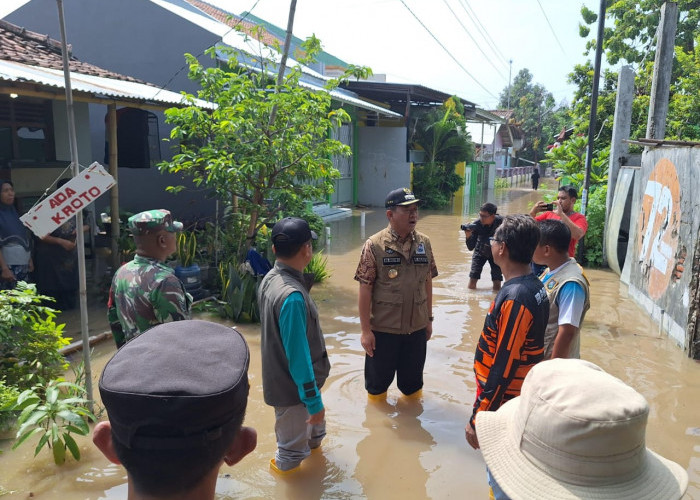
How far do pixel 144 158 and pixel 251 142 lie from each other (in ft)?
9.86

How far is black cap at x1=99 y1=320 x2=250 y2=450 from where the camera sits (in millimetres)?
1102

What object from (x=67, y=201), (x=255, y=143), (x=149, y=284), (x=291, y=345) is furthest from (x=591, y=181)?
(x=149, y=284)

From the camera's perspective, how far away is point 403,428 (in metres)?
4.45

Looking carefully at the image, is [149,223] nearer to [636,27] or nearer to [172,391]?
[172,391]

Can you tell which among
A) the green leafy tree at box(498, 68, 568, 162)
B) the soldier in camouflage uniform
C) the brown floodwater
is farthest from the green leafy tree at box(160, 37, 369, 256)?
the green leafy tree at box(498, 68, 568, 162)

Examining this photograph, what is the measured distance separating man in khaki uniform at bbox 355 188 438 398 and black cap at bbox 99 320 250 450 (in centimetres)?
305

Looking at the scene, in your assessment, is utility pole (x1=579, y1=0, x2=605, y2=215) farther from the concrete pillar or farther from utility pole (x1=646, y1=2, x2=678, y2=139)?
utility pole (x1=646, y1=2, x2=678, y2=139)

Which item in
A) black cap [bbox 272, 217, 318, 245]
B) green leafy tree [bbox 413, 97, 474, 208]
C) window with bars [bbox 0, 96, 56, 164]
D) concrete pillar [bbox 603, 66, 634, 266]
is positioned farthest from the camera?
green leafy tree [bbox 413, 97, 474, 208]

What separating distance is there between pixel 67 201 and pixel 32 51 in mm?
5966

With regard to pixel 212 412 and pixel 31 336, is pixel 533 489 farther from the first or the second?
pixel 31 336

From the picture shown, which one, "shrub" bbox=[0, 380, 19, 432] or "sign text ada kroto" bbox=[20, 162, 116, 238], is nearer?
"sign text ada kroto" bbox=[20, 162, 116, 238]

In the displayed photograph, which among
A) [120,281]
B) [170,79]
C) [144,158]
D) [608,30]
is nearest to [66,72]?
[120,281]

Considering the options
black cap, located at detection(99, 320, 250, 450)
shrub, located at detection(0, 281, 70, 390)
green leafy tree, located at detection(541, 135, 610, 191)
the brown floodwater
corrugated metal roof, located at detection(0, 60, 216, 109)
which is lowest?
the brown floodwater

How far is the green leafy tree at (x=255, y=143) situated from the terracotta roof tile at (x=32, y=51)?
1.93 m
